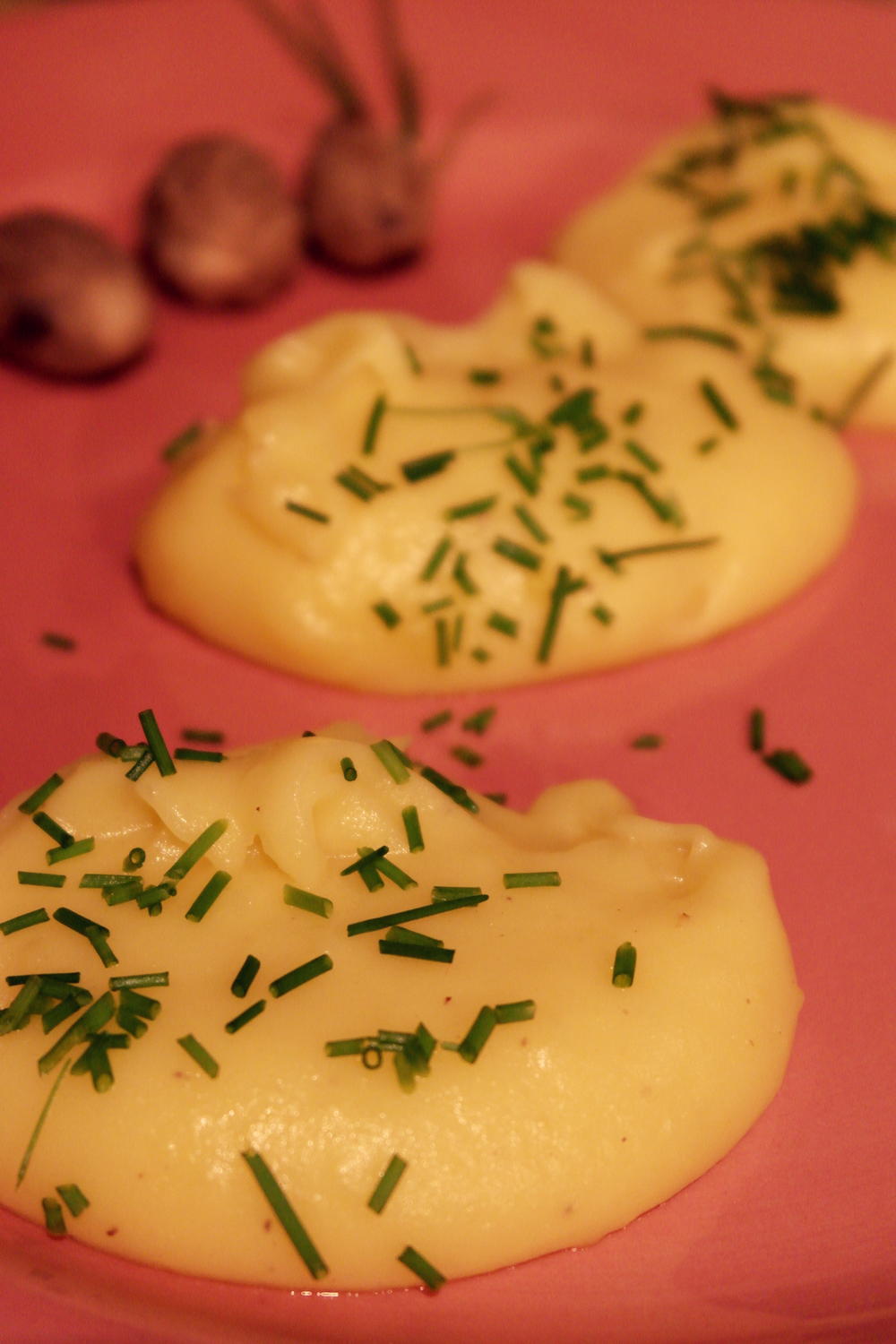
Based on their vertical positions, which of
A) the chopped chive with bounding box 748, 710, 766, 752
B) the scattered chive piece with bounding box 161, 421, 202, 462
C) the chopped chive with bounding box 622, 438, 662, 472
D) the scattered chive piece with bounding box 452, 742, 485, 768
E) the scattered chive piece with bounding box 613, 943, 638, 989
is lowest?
the scattered chive piece with bounding box 452, 742, 485, 768

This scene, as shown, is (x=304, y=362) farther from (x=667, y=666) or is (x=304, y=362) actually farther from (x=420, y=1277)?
(x=420, y=1277)

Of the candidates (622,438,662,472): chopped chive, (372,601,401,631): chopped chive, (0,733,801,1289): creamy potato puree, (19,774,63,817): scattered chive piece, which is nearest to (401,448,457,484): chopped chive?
(372,601,401,631): chopped chive

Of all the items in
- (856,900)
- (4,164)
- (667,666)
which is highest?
(4,164)

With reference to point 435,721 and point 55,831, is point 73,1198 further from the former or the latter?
point 435,721

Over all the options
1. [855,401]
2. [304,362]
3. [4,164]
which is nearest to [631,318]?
[855,401]

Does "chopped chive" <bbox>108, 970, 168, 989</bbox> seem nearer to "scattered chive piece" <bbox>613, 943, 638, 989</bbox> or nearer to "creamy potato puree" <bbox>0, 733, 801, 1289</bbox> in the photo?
"creamy potato puree" <bbox>0, 733, 801, 1289</bbox>

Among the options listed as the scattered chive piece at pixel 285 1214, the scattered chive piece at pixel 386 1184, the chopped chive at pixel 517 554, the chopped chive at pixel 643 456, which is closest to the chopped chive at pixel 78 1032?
the scattered chive piece at pixel 285 1214

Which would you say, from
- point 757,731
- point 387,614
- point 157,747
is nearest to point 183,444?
point 387,614
